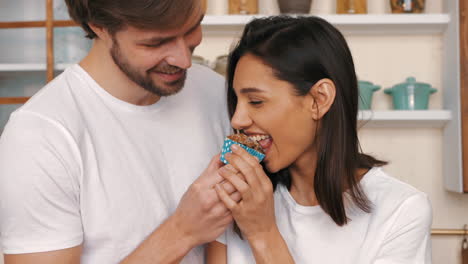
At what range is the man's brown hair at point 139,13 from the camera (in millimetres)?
1166

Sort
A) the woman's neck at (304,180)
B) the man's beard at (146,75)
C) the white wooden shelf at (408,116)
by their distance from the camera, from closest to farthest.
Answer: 1. the man's beard at (146,75)
2. the woman's neck at (304,180)
3. the white wooden shelf at (408,116)

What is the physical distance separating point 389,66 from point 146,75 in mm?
1614

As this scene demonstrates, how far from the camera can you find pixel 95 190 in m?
1.24

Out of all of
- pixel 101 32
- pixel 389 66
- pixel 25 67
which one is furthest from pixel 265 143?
pixel 25 67

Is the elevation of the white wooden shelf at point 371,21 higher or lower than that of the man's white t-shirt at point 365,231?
higher

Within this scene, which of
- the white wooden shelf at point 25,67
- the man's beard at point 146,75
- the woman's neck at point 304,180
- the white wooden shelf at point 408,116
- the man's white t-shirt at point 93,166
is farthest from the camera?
the white wooden shelf at point 25,67

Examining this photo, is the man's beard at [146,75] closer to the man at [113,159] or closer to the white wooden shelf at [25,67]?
the man at [113,159]

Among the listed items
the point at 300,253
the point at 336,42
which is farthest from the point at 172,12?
the point at 300,253

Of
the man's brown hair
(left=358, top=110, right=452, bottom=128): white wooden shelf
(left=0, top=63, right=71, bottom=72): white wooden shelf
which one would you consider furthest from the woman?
(left=0, top=63, right=71, bottom=72): white wooden shelf

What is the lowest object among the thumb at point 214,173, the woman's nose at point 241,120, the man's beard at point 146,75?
the thumb at point 214,173

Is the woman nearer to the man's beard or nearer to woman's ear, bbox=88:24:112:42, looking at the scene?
the man's beard

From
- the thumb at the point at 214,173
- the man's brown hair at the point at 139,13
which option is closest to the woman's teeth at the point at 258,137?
the thumb at the point at 214,173

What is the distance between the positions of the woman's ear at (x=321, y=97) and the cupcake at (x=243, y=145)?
16 centimetres

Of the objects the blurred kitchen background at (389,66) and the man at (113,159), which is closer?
the man at (113,159)
